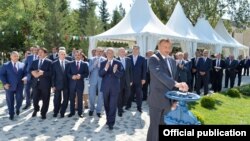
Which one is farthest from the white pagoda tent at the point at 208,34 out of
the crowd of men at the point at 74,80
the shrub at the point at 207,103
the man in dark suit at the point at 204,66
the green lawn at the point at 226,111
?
the crowd of men at the point at 74,80

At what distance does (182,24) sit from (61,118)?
15.1m

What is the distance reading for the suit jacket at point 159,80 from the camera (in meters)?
5.29

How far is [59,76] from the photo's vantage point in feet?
31.0

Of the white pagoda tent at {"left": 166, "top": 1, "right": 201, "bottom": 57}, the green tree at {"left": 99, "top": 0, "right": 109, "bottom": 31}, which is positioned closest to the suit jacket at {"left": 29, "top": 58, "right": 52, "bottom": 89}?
the white pagoda tent at {"left": 166, "top": 1, "right": 201, "bottom": 57}

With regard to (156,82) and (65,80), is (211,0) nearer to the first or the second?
(65,80)

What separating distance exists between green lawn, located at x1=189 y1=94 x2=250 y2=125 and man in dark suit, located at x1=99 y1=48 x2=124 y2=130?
247cm

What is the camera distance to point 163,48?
5.37m

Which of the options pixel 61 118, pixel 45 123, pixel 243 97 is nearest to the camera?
pixel 45 123

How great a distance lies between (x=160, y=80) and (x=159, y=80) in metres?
0.13

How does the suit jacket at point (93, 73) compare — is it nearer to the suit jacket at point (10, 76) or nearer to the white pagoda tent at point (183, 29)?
the suit jacket at point (10, 76)

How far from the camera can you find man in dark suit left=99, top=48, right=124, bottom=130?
8.31 metres

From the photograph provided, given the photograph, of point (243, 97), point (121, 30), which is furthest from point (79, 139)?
point (121, 30)

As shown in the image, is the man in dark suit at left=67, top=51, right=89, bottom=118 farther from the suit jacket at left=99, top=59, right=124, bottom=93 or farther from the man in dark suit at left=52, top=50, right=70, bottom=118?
the suit jacket at left=99, top=59, right=124, bottom=93

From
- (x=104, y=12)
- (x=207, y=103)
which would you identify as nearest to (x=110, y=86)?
(x=207, y=103)
